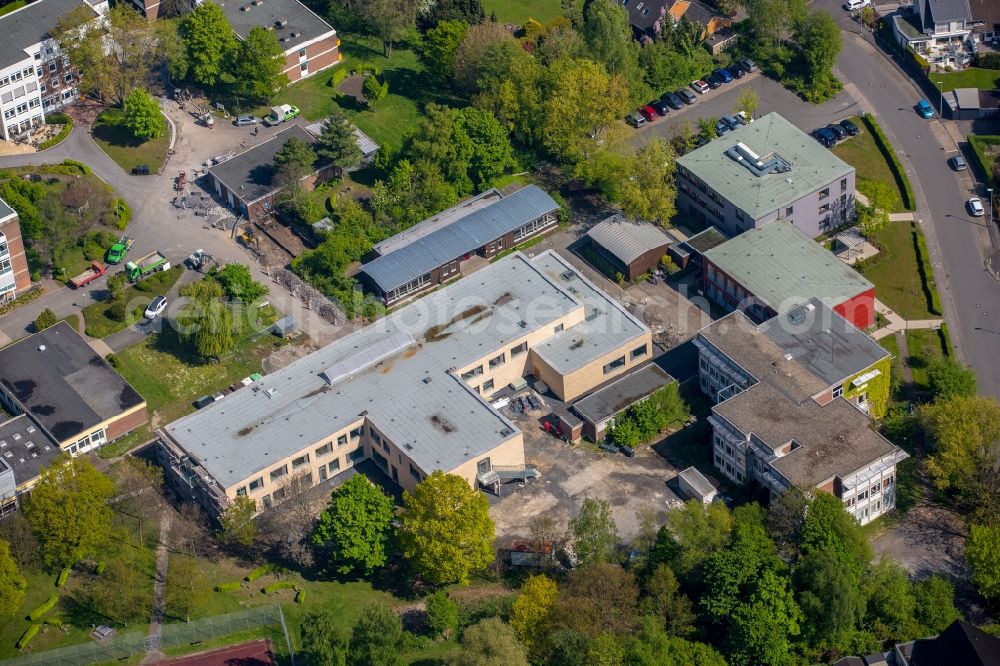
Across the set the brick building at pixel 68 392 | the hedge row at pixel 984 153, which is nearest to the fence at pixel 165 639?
the brick building at pixel 68 392

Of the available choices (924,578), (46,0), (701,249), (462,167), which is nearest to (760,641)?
(924,578)

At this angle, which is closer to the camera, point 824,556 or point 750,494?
point 824,556

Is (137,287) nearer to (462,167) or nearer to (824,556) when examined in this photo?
(462,167)

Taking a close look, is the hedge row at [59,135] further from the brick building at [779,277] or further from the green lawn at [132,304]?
the brick building at [779,277]

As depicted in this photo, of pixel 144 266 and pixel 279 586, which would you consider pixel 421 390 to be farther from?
pixel 144 266

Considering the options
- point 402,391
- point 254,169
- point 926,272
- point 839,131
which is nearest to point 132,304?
point 254,169
